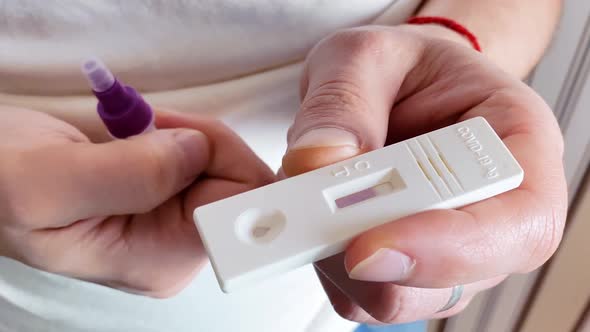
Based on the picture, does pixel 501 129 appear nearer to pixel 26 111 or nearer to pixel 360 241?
pixel 360 241

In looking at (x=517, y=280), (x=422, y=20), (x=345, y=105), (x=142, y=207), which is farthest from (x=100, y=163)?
(x=517, y=280)

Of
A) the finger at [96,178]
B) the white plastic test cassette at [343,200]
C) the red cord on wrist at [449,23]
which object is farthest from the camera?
the red cord on wrist at [449,23]

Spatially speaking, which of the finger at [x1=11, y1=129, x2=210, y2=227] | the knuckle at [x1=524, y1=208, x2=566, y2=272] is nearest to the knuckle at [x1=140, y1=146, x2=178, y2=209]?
the finger at [x1=11, y1=129, x2=210, y2=227]

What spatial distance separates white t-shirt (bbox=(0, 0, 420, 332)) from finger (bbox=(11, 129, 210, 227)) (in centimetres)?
8

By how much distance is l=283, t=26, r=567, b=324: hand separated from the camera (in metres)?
0.24

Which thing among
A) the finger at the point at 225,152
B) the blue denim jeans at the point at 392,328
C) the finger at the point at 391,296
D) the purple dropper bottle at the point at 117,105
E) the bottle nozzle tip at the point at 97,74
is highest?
the bottle nozzle tip at the point at 97,74

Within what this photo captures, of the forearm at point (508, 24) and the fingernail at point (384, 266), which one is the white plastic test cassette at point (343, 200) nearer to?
the fingernail at point (384, 266)

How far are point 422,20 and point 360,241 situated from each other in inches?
10.7

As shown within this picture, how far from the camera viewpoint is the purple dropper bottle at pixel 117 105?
1.12 ft

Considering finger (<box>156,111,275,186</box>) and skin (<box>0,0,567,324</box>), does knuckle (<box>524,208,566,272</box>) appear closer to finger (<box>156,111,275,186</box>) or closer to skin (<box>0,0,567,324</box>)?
skin (<box>0,0,567,324</box>)

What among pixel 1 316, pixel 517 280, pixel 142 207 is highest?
pixel 142 207

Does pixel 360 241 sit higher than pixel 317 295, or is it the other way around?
pixel 360 241

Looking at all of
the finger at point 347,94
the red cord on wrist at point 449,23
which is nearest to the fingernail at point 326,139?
the finger at point 347,94

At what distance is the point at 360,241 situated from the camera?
0.23m
